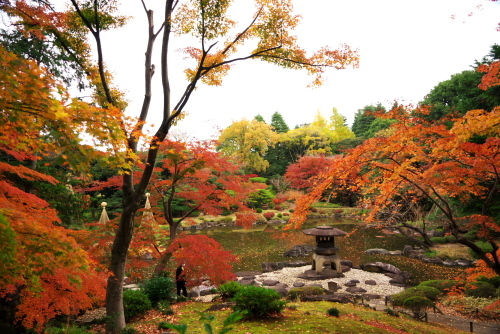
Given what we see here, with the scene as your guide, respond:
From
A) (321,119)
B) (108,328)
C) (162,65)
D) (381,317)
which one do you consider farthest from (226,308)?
(321,119)

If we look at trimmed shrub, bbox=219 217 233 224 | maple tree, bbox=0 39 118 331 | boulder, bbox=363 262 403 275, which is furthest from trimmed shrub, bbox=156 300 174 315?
trimmed shrub, bbox=219 217 233 224

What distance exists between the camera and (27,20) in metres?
4.82

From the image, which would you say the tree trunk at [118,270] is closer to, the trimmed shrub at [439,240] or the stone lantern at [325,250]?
the stone lantern at [325,250]

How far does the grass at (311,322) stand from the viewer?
17.6ft

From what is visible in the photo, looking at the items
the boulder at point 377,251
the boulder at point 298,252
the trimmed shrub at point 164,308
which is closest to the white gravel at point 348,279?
the boulder at point 298,252

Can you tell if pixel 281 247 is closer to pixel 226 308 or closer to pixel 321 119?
pixel 226 308

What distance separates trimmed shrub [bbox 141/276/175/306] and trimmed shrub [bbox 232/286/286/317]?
2956 millimetres

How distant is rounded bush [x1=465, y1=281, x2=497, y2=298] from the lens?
29.3 feet

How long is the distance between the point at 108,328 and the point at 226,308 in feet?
8.78

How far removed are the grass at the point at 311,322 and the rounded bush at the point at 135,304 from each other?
32 cm

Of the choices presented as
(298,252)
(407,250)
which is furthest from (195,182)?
(407,250)

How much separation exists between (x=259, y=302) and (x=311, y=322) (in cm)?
105

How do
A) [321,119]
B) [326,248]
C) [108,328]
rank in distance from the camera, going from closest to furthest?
[108,328] < [326,248] < [321,119]

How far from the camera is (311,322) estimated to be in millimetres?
5727
